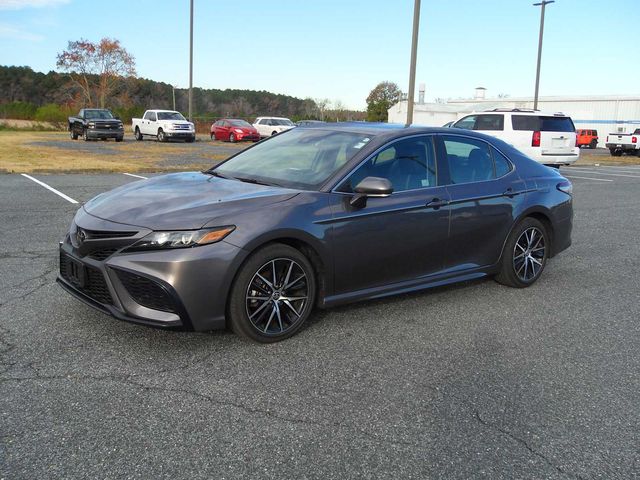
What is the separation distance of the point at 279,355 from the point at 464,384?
118 centimetres

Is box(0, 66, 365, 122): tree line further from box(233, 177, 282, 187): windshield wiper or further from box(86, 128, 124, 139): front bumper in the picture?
box(233, 177, 282, 187): windshield wiper

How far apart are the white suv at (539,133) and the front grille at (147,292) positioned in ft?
47.2

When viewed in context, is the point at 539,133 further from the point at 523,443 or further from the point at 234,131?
the point at 234,131

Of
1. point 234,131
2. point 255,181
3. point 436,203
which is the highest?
point 234,131

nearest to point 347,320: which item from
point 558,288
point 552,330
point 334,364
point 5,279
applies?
point 334,364

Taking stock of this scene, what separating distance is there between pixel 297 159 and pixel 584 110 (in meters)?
57.9

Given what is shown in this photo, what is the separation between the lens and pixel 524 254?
5570 millimetres

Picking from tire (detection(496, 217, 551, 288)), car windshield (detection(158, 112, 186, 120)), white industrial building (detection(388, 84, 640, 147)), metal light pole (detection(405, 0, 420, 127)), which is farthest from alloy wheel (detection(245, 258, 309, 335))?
white industrial building (detection(388, 84, 640, 147))

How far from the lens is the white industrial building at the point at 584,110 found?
5200 cm

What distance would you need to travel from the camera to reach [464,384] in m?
3.54

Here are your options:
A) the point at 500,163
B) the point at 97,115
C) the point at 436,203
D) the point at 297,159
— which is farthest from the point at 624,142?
the point at 297,159

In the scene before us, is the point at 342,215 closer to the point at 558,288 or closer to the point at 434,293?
the point at 434,293

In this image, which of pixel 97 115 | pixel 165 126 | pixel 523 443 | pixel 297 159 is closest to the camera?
pixel 523 443

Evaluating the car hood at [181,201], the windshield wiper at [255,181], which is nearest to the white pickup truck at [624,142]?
the windshield wiper at [255,181]
